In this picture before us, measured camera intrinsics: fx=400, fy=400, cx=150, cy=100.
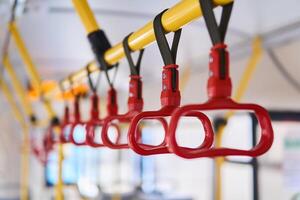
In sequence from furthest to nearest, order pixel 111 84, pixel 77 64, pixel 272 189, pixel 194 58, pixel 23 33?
1. pixel 77 64
2. pixel 194 58
3. pixel 23 33
4. pixel 272 189
5. pixel 111 84

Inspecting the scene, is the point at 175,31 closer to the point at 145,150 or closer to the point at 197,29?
the point at 145,150

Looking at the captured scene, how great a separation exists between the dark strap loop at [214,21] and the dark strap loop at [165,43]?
146 mm

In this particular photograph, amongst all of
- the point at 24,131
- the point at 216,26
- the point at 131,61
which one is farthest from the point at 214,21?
the point at 24,131

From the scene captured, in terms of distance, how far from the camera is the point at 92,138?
1.37 meters

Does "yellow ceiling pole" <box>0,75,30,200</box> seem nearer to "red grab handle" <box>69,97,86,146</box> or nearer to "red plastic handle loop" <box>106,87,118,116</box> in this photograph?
"red grab handle" <box>69,97,86,146</box>

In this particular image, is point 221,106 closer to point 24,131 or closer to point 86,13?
point 86,13

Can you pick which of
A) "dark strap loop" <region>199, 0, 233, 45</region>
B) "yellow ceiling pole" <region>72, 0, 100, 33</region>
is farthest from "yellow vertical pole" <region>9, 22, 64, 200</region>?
"dark strap loop" <region>199, 0, 233, 45</region>

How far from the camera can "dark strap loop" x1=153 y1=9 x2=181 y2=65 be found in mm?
828

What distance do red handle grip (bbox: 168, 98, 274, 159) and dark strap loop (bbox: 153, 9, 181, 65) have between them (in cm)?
19

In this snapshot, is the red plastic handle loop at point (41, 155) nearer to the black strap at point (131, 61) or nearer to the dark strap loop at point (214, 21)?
the black strap at point (131, 61)

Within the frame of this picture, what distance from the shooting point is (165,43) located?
840 mm

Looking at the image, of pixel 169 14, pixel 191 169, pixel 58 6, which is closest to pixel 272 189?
pixel 58 6

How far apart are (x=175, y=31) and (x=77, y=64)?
290 cm

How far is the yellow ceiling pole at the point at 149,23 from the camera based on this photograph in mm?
741
